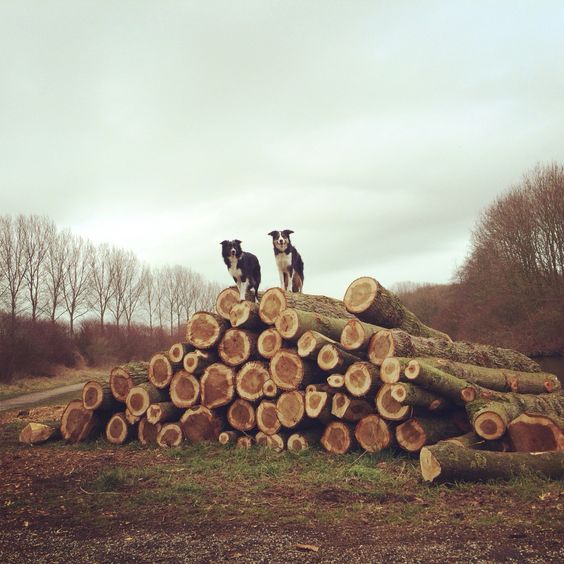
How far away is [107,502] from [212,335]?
3324 millimetres

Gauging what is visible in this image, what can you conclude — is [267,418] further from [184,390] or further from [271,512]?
[271,512]

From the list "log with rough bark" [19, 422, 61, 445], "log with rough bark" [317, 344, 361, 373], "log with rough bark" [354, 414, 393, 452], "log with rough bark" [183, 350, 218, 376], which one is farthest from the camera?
"log with rough bark" [19, 422, 61, 445]

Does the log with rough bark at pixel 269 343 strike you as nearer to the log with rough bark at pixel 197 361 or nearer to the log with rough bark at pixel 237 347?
the log with rough bark at pixel 237 347

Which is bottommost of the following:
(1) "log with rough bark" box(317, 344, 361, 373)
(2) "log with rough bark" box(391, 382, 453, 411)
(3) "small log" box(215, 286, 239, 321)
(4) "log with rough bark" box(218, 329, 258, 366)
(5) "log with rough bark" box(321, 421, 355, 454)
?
(5) "log with rough bark" box(321, 421, 355, 454)

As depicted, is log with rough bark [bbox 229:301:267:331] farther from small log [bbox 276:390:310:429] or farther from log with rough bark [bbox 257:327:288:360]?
small log [bbox 276:390:310:429]

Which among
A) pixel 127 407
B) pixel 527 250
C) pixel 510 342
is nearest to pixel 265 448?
pixel 127 407

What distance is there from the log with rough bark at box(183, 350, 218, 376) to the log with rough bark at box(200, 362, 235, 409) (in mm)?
112

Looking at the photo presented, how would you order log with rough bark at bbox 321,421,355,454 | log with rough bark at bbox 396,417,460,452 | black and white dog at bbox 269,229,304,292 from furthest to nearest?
black and white dog at bbox 269,229,304,292
log with rough bark at bbox 321,421,355,454
log with rough bark at bbox 396,417,460,452

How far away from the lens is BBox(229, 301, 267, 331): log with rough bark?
8.03 metres

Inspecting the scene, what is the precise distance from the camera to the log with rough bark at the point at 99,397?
8625 millimetres

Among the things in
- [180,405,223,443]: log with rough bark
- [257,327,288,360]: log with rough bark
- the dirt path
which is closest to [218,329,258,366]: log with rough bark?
[257,327,288,360]: log with rough bark

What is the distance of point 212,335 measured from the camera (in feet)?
26.8

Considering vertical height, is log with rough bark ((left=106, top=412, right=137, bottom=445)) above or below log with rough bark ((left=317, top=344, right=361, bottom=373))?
below

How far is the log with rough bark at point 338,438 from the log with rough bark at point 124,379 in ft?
11.2
